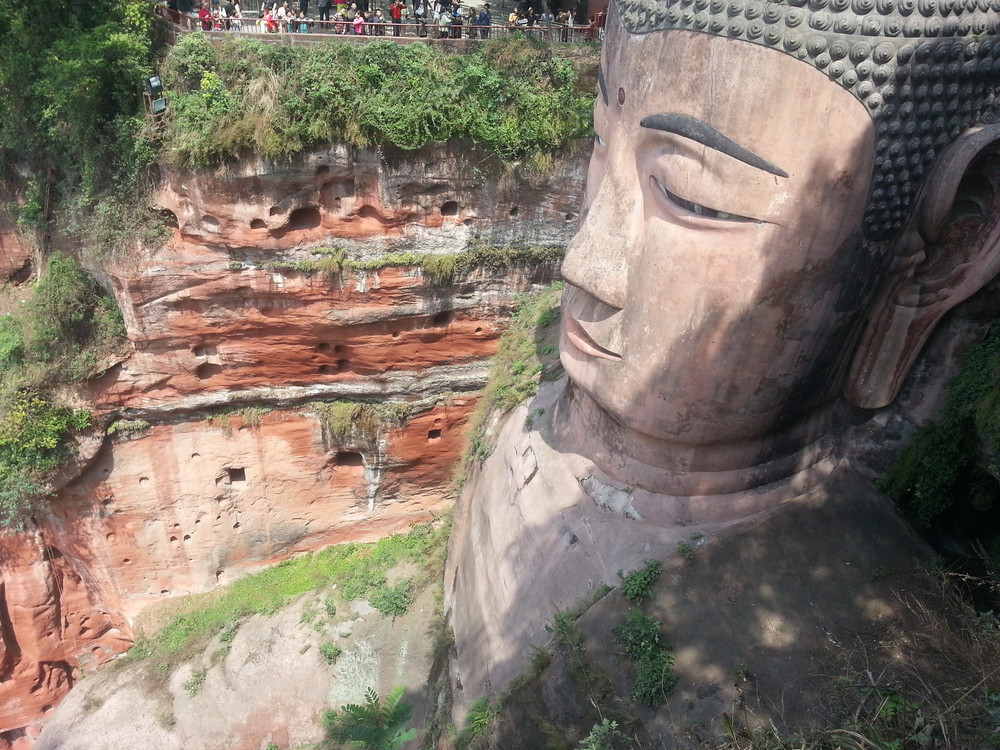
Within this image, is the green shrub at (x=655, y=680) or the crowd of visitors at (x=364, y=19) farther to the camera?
the crowd of visitors at (x=364, y=19)

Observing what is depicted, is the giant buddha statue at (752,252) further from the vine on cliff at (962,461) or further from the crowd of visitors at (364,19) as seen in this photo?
Answer: the crowd of visitors at (364,19)

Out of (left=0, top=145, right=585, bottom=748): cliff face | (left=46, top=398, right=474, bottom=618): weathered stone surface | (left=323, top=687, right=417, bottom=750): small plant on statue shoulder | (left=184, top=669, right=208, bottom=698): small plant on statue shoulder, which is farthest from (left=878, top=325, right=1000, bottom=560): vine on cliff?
(left=184, top=669, right=208, bottom=698): small plant on statue shoulder

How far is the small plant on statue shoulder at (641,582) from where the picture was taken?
5.04 metres

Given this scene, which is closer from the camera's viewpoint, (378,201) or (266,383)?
(378,201)

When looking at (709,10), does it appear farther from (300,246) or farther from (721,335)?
(300,246)

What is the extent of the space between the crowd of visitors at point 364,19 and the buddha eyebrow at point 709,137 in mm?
8276

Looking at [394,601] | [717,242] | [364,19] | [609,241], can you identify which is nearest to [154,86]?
[364,19]

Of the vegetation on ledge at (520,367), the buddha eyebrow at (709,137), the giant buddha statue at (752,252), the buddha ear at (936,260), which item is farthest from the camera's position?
the vegetation on ledge at (520,367)

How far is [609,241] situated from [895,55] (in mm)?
1694

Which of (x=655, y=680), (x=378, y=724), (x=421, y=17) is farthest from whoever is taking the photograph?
(x=421, y=17)

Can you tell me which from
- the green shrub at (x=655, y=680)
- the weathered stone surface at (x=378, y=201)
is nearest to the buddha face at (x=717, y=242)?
the green shrub at (x=655, y=680)

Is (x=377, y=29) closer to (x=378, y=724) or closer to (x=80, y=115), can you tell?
(x=80, y=115)

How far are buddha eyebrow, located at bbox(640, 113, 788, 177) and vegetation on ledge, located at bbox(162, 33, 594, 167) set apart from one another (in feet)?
21.4

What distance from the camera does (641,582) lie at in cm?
505
